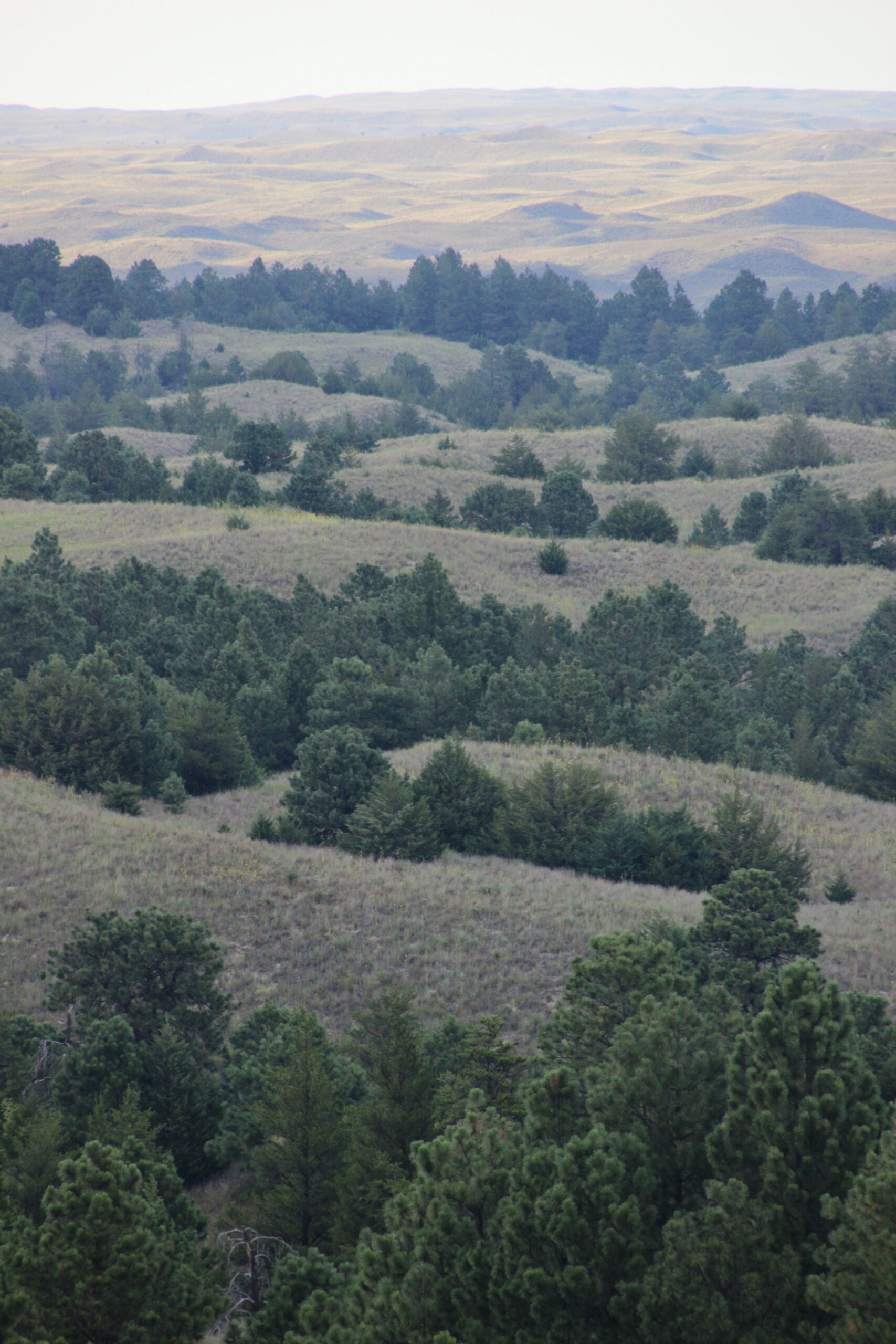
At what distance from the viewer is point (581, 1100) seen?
448 inches

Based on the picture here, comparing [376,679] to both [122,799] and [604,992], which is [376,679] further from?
[604,992]

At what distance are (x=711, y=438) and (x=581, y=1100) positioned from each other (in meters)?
82.5

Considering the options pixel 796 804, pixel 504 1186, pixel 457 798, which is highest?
pixel 504 1186

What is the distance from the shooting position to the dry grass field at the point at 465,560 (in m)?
52.1

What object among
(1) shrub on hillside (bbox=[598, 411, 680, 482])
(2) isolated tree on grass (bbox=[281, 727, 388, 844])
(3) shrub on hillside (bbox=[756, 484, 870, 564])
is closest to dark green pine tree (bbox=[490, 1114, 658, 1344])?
(2) isolated tree on grass (bbox=[281, 727, 388, 844])

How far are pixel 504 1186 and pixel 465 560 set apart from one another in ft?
158

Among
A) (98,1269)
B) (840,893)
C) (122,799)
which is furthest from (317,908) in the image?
(98,1269)

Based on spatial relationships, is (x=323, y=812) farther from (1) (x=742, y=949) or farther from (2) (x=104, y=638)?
(2) (x=104, y=638)

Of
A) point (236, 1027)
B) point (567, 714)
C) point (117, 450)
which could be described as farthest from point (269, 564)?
point (236, 1027)

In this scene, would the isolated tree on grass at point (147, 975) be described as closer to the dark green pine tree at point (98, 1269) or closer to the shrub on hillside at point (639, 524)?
the dark green pine tree at point (98, 1269)

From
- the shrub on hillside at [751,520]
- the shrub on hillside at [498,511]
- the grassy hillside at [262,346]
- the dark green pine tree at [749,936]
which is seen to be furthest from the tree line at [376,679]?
the grassy hillside at [262,346]

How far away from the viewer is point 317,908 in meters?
21.5

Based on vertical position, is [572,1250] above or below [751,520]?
above

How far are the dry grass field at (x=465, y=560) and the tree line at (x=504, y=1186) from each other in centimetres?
3936
